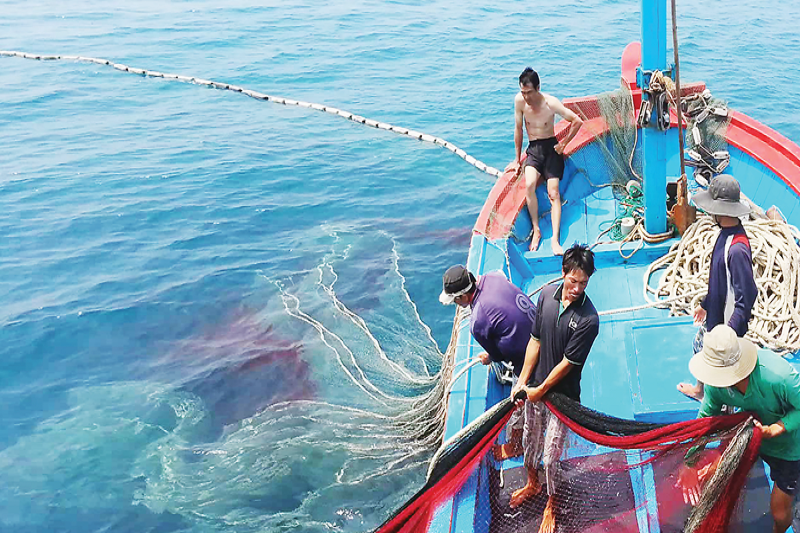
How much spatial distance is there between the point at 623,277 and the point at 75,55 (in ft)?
77.1

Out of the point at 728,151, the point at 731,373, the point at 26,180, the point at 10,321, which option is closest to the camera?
the point at 731,373

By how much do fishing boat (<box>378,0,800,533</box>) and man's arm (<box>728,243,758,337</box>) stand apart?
35.2 inches

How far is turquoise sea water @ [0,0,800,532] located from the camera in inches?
283

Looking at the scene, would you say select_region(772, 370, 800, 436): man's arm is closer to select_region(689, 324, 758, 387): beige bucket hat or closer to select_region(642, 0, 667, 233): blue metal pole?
select_region(689, 324, 758, 387): beige bucket hat

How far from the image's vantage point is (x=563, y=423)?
412cm

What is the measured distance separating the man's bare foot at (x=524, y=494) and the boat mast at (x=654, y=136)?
12.3ft

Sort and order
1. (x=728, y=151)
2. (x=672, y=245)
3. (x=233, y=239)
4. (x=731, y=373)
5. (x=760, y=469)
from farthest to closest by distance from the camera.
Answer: (x=233, y=239), (x=728, y=151), (x=672, y=245), (x=760, y=469), (x=731, y=373)

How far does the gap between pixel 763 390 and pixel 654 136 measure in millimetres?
3920

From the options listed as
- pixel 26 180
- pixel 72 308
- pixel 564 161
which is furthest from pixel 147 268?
pixel 564 161

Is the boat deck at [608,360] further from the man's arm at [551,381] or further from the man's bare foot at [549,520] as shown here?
the man's arm at [551,381]

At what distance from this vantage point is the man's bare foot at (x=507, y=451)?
180 inches

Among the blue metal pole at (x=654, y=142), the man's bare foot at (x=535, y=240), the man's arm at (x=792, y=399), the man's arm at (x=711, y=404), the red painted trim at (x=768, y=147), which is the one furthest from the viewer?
the man's bare foot at (x=535, y=240)

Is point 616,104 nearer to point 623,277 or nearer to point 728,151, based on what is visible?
point 728,151

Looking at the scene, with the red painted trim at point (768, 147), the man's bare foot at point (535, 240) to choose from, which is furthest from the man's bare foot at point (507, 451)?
the red painted trim at point (768, 147)
